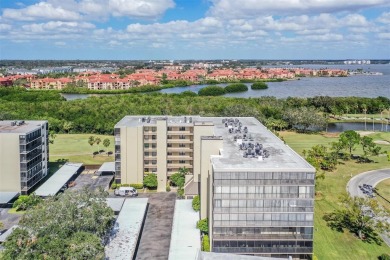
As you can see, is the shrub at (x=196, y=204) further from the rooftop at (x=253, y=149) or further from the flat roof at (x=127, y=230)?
the rooftop at (x=253, y=149)

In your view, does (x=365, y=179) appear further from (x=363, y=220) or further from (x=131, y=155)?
(x=131, y=155)

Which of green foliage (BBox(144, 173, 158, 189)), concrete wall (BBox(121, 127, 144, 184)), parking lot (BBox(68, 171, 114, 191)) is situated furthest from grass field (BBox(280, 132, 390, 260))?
parking lot (BBox(68, 171, 114, 191))

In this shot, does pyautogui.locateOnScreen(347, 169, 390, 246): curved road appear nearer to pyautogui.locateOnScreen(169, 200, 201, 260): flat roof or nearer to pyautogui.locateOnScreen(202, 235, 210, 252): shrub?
pyautogui.locateOnScreen(169, 200, 201, 260): flat roof

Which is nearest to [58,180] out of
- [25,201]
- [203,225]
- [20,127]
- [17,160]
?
[17,160]

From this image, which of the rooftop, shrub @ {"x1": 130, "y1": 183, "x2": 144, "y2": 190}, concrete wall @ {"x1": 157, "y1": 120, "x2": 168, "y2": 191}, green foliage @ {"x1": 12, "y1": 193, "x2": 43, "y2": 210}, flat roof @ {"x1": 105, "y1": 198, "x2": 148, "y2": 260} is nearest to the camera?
the rooftop

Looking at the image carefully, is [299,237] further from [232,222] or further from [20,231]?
[20,231]

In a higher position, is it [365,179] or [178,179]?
[178,179]
